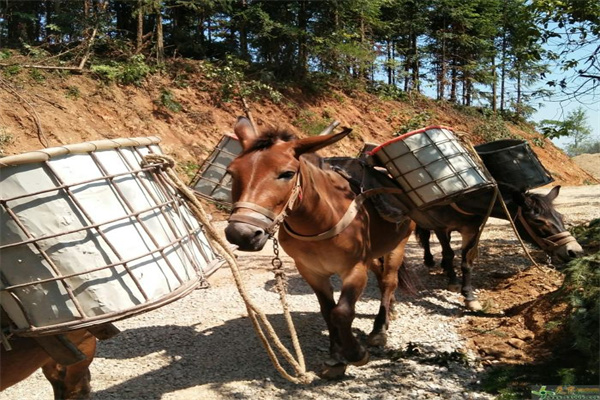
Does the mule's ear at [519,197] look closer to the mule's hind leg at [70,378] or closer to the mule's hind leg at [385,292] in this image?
the mule's hind leg at [385,292]

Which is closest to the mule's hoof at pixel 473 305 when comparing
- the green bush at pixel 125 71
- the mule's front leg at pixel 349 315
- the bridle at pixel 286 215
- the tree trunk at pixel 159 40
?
the bridle at pixel 286 215

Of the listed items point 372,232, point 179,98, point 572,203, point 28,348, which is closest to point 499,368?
point 372,232

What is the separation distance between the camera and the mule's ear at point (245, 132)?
3463 millimetres

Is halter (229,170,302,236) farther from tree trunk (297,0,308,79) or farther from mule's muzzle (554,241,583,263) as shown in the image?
tree trunk (297,0,308,79)

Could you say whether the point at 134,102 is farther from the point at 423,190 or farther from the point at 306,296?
the point at 423,190

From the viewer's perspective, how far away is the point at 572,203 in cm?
1462

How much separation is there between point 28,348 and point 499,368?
3618 millimetres

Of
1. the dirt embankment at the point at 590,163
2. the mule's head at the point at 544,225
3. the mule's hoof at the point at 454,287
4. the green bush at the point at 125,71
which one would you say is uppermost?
the green bush at the point at 125,71

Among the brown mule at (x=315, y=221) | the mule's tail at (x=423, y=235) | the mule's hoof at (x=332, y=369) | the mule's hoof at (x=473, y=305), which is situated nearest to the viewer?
the brown mule at (x=315, y=221)

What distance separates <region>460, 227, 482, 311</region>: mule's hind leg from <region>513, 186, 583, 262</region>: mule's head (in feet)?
2.17

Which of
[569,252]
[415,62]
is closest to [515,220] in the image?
[569,252]

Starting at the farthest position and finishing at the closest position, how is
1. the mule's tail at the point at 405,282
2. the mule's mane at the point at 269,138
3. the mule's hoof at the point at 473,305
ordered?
the mule's tail at the point at 405,282
the mule's hoof at the point at 473,305
the mule's mane at the point at 269,138

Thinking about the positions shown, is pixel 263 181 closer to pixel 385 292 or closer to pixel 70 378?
pixel 70 378

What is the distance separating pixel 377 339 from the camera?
189 inches
